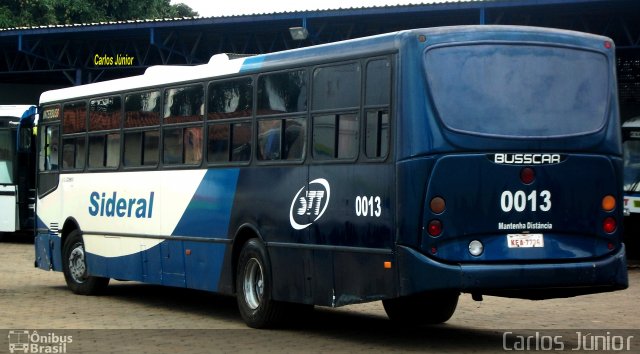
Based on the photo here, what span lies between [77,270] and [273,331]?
218 inches

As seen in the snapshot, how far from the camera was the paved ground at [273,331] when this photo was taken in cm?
1235

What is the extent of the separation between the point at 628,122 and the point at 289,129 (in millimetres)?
17177

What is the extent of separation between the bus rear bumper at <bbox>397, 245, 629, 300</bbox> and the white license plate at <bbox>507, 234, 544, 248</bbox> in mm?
175

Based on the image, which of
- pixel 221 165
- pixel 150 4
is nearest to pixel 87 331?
pixel 221 165

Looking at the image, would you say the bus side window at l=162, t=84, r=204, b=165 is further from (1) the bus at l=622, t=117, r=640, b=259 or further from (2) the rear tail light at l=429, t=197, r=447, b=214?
(1) the bus at l=622, t=117, r=640, b=259

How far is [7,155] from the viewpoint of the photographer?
3170 centimetres

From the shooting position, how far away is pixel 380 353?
464 inches

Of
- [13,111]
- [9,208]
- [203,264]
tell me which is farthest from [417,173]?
[13,111]

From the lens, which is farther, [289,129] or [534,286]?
[289,129]

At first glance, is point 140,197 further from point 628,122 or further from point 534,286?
point 628,122

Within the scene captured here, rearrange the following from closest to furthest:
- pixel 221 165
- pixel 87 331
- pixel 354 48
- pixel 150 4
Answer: pixel 354 48, pixel 87 331, pixel 221 165, pixel 150 4

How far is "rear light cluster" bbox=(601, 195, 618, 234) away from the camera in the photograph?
12.1 meters

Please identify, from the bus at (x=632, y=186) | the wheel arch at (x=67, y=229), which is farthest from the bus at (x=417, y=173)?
the bus at (x=632, y=186)

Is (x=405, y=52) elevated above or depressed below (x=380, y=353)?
above
